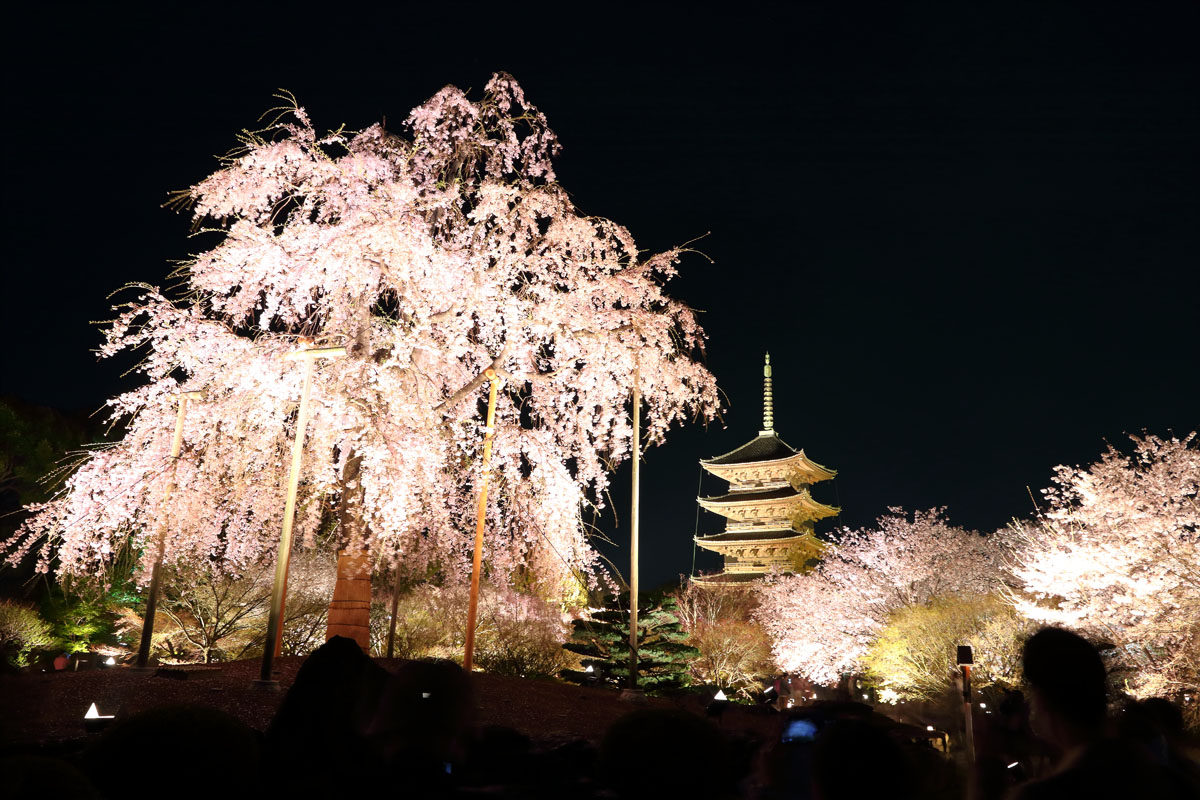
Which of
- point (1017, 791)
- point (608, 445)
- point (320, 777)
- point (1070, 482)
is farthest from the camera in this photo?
point (1070, 482)

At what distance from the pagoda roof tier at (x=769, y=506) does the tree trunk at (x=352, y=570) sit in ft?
130

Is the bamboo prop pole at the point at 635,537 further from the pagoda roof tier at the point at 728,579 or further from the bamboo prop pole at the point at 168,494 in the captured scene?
the pagoda roof tier at the point at 728,579

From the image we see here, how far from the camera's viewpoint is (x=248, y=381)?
12836 millimetres

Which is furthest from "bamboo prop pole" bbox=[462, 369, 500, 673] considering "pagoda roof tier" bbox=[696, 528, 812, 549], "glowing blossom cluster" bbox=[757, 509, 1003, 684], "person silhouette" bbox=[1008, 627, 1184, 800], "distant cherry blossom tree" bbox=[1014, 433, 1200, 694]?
"pagoda roof tier" bbox=[696, 528, 812, 549]

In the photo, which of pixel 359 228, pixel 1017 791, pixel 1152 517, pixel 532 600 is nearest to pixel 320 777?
pixel 1017 791

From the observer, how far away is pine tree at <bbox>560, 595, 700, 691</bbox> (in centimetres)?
2067

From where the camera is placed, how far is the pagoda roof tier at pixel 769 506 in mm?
50781

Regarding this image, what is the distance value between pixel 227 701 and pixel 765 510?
147 feet

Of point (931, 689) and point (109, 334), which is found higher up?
point (109, 334)

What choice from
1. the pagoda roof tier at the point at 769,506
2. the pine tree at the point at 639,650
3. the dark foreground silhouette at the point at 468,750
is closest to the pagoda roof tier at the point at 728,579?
the pagoda roof tier at the point at 769,506

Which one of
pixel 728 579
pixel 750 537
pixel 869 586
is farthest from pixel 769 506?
pixel 869 586

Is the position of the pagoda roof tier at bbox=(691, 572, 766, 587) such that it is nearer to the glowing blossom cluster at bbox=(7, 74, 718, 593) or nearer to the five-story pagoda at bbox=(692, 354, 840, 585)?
the five-story pagoda at bbox=(692, 354, 840, 585)

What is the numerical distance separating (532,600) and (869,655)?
14.9 metres

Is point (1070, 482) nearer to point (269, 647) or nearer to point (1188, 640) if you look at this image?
point (1188, 640)
